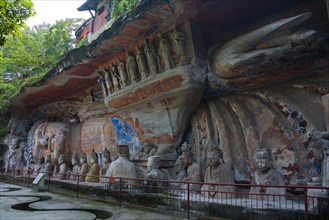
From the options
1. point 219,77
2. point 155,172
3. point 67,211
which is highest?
point 219,77

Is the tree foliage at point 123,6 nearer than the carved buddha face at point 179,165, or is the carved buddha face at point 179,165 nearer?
the carved buddha face at point 179,165

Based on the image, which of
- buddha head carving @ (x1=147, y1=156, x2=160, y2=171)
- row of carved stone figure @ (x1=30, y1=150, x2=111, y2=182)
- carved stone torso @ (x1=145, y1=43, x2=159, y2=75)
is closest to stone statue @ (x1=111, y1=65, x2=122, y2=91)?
carved stone torso @ (x1=145, y1=43, x2=159, y2=75)

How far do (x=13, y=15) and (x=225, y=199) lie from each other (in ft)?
19.2

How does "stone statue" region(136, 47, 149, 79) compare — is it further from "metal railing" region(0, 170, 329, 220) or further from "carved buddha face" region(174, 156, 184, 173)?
"metal railing" region(0, 170, 329, 220)

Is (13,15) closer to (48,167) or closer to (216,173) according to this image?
(216,173)

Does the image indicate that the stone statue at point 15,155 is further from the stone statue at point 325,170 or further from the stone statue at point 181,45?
the stone statue at point 325,170

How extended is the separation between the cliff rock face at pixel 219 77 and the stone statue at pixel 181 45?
0.9 inches

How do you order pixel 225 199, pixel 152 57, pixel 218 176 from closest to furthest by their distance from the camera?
pixel 225 199 < pixel 218 176 < pixel 152 57

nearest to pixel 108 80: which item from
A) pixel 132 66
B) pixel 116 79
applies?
pixel 116 79

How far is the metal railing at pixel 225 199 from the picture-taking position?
377cm

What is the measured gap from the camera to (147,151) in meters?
7.59

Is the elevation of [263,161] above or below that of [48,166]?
above

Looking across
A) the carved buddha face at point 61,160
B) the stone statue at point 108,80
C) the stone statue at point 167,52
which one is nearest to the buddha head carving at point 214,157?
the stone statue at point 167,52

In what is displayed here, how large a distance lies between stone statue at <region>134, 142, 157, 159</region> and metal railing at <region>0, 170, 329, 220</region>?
1157 mm
